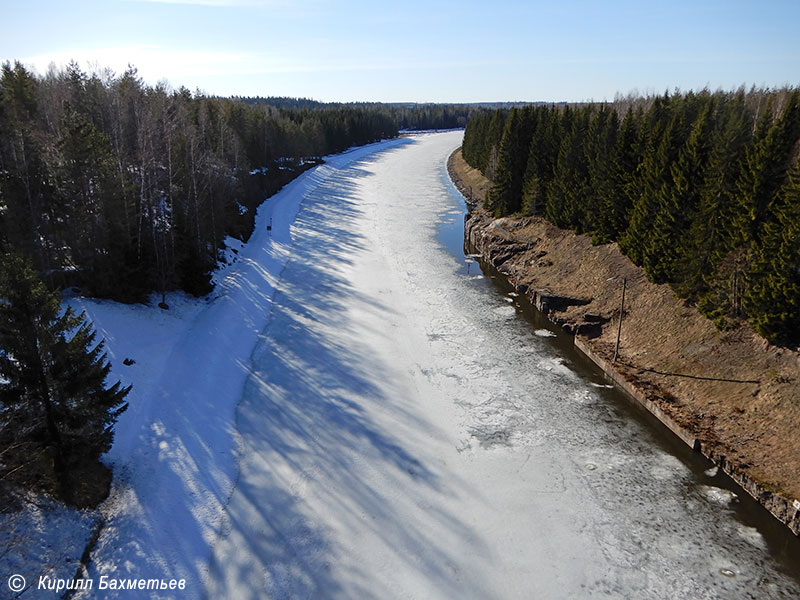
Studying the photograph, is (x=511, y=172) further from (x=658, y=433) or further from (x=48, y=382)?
(x=48, y=382)

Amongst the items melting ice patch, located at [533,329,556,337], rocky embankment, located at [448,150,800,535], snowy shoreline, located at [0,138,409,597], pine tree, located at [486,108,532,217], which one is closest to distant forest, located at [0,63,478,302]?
snowy shoreline, located at [0,138,409,597]

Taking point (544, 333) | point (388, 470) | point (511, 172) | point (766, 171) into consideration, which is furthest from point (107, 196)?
point (511, 172)

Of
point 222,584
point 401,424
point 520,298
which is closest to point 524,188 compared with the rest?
point 520,298

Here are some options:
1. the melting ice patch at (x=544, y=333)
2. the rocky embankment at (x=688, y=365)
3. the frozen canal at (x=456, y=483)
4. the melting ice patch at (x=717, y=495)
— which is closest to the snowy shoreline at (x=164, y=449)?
the frozen canal at (x=456, y=483)

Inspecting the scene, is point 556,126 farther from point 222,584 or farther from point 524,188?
point 222,584

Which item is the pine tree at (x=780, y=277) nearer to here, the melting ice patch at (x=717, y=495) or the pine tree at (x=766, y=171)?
the pine tree at (x=766, y=171)

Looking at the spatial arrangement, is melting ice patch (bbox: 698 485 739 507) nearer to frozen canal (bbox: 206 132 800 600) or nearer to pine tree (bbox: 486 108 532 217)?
frozen canal (bbox: 206 132 800 600)
